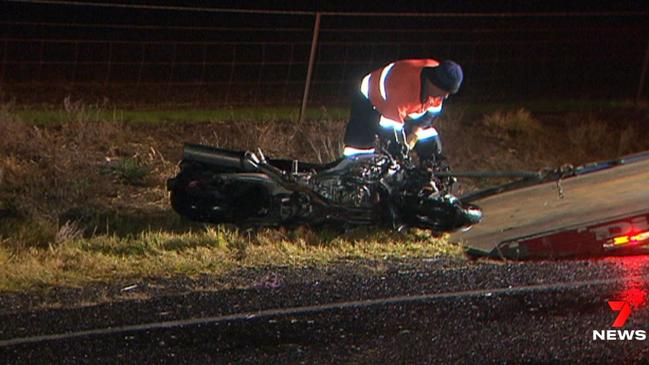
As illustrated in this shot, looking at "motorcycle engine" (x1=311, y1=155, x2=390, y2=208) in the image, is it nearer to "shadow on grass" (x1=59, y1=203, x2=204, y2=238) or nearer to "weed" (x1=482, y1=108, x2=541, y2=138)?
"shadow on grass" (x1=59, y1=203, x2=204, y2=238)

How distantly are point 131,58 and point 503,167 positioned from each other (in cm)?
795

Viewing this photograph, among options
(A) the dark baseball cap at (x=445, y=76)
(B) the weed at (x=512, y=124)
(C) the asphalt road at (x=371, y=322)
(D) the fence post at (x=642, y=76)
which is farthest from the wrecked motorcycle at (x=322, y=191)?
(D) the fence post at (x=642, y=76)

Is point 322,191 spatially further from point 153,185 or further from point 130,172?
point 130,172

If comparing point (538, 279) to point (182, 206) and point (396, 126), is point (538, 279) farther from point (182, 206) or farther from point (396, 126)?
point (182, 206)

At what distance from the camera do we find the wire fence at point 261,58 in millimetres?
18500

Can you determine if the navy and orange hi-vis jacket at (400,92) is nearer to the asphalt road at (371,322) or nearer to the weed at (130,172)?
the asphalt road at (371,322)

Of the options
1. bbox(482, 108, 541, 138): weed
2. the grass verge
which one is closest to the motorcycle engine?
the grass verge

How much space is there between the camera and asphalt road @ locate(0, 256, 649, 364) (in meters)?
7.63

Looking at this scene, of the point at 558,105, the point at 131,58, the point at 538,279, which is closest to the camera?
the point at 538,279

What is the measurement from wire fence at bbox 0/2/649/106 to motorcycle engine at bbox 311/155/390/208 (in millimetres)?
5917

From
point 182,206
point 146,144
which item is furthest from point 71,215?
point 146,144

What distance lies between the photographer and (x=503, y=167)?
14.9 metres

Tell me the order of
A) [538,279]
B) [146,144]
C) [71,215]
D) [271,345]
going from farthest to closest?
[146,144] < [71,215] < [538,279] < [271,345]

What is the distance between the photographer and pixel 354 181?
1082 centimetres
